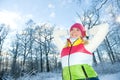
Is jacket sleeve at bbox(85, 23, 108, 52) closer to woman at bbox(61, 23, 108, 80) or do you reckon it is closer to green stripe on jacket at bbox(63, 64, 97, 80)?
woman at bbox(61, 23, 108, 80)

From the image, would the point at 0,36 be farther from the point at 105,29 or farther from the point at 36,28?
the point at 105,29

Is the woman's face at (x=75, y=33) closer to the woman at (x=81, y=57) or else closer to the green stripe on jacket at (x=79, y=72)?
the woman at (x=81, y=57)

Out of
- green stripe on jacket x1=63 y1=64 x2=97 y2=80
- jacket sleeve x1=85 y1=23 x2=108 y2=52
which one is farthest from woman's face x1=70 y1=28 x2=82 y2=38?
green stripe on jacket x1=63 y1=64 x2=97 y2=80

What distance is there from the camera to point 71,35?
2.33 meters

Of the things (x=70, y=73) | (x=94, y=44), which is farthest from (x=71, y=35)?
(x=70, y=73)

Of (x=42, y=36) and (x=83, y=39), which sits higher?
(x=42, y=36)

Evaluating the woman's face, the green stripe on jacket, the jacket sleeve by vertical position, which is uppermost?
the woman's face

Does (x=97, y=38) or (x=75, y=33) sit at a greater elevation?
(x=75, y=33)

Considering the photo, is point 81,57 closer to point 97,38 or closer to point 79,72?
point 79,72

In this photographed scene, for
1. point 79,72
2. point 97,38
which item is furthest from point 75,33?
point 79,72

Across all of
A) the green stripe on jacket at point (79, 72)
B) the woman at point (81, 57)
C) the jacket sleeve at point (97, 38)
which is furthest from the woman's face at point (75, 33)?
the green stripe on jacket at point (79, 72)

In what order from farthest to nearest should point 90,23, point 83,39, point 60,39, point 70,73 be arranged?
point 90,23 < point 60,39 < point 83,39 < point 70,73

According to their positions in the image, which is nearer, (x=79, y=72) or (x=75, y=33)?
(x=79, y=72)

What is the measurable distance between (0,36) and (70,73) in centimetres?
4010
